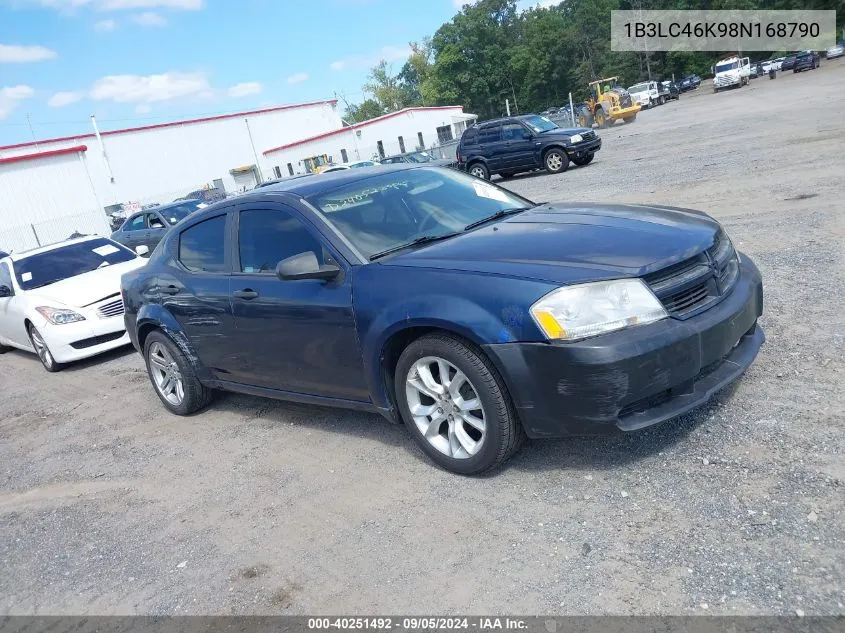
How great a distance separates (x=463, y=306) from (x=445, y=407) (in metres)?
0.61

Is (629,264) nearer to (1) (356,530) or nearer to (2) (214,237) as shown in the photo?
(1) (356,530)

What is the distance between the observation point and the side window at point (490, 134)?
22016 millimetres

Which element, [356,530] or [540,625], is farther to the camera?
[356,530]

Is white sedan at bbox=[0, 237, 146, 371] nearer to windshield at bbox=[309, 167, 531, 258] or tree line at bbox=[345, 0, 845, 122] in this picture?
windshield at bbox=[309, 167, 531, 258]

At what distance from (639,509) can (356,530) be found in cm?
139

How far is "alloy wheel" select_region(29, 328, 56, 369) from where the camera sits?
8.47 meters

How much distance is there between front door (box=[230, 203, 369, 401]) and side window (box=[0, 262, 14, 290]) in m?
6.04

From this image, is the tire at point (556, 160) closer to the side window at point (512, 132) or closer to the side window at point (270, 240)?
the side window at point (512, 132)

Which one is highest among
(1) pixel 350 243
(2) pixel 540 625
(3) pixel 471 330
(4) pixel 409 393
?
(1) pixel 350 243

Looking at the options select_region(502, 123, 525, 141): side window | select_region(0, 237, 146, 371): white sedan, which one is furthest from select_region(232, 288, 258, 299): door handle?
select_region(502, 123, 525, 141): side window

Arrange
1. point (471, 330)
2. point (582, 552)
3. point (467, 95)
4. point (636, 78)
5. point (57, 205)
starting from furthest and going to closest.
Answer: point (467, 95), point (636, 78), point (57, 205), point (471, 330), point (582, 552)

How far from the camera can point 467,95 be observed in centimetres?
10150

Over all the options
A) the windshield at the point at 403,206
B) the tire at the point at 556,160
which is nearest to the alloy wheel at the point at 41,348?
the windshield at the point at 403,206

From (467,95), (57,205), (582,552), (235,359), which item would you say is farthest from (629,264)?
Answer: (467,95)
